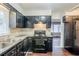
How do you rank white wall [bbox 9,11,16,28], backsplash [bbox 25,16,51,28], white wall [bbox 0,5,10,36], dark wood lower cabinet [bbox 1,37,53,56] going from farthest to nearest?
1. backsplash [bbox 25,16,51,28]
2. white wall [bbox 9,11,16,28]
3. white wall [bbox 0,5,10,36]
4. dark wood lower cabinet [bbox 1,37,53,56]

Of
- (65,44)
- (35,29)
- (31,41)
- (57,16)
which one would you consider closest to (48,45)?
(65,44)

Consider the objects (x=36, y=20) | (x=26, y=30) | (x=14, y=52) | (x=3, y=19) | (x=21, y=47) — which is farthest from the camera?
(x=36, y=20)

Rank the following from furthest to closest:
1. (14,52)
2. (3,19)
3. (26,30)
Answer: (26,30) < (3,19) < (14,52)

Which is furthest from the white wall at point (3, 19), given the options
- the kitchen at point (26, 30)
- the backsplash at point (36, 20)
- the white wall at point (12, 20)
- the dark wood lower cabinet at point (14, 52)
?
the backsplash at point (36, 20)

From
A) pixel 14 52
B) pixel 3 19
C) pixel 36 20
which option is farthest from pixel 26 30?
pixel 14 52

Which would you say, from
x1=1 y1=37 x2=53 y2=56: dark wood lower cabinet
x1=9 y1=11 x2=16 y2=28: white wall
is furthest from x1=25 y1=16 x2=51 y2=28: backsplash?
x1=9 y1=11 x2=16 y2=28: white wall

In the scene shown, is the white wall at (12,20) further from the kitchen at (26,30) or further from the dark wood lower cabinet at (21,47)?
the dark wood lower cabinet at (21,47)

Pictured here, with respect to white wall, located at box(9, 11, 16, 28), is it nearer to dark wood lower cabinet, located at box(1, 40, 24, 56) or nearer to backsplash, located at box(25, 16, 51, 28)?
dark wood lower cabinet, located at box(1, 40, 24, 56)

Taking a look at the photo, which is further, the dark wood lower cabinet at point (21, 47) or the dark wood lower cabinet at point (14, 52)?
the dark wood lower cabinet at point (21, 47)

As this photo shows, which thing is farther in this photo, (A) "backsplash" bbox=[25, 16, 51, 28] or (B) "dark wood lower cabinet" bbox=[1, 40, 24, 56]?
(A) "backsplash" bbox=[25, 16, 51, 28]

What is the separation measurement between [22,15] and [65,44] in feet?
6.93

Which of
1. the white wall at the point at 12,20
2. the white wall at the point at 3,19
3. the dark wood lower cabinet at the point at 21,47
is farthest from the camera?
the white wall at the point at 12,20

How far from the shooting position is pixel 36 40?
166 inches

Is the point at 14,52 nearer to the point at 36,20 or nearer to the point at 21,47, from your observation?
the point at 21,47
